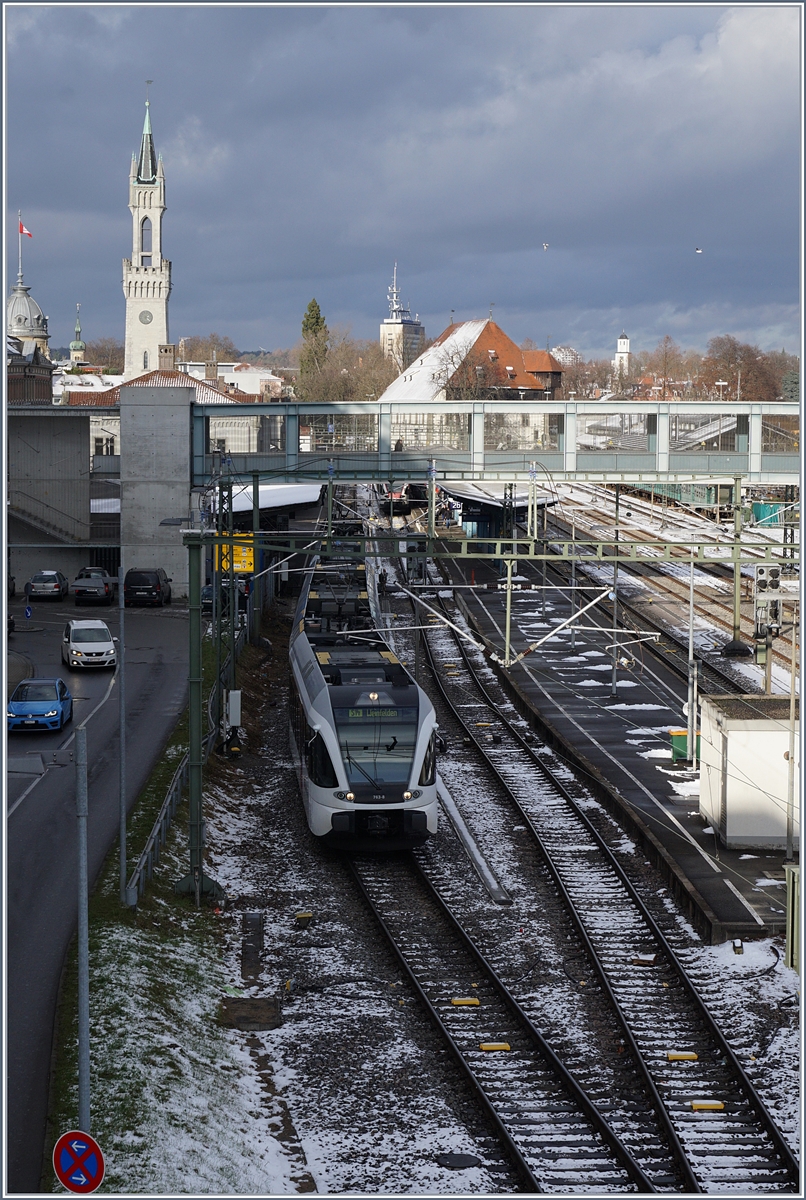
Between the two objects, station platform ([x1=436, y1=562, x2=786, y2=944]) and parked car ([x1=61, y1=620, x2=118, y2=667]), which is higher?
parked car ([x1=61, y1=620, x2=118, y2=667])

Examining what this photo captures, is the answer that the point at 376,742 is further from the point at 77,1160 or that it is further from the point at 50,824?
the point at 77,1160

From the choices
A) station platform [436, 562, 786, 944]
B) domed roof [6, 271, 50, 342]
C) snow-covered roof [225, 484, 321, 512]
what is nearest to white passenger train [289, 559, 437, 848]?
station platform [436, 562, 786, 944]

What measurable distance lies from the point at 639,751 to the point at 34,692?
12.8 metres

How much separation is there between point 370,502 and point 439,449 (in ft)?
60.5

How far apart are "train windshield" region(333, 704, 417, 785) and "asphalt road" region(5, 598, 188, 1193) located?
157 inches

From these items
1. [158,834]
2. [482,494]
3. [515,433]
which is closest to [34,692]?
[158,834]

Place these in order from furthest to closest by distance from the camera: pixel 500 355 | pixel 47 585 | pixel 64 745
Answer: pixel 500 355
pixel 47 585
pixel 64 745

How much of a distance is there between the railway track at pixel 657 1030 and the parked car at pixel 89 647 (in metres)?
13.8

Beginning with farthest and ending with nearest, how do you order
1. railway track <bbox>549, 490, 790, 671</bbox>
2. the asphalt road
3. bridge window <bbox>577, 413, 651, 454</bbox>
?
1. bridge window <bbox>577, 413, 651, 454</bbox>
2. railway track <bbox>549, 490, 790, 671</bbox>
3. the asphalt road

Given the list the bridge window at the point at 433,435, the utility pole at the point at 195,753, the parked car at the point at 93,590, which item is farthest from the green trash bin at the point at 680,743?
the parked car at the point at 93,590

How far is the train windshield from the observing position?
65.1 feet

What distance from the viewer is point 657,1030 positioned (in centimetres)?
1472

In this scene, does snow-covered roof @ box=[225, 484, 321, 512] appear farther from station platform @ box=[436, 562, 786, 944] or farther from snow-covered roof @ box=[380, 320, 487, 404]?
snow-covered roof @ box=[380, 320, 487, 404]

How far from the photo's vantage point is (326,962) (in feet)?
55.1
